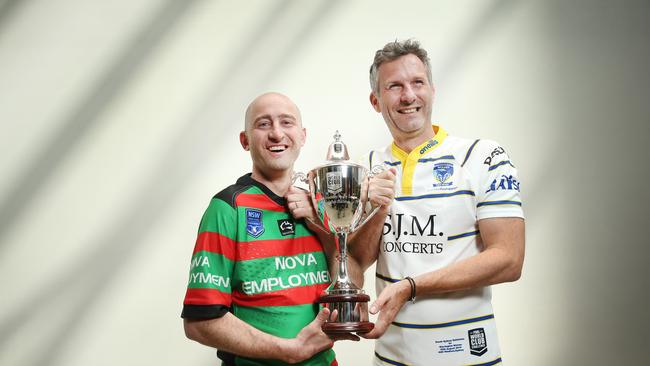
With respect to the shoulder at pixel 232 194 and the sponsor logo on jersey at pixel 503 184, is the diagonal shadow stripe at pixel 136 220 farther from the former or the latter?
the sponsor logo on jersey at pixel 503 184

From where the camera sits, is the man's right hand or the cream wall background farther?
the cream wall background

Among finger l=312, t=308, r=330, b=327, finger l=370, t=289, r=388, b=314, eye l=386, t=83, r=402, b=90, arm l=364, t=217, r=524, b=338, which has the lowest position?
finger l=312, t=308, r=330, b=327

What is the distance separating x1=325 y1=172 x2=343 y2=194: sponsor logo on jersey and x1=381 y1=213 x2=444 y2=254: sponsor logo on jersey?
24 cm

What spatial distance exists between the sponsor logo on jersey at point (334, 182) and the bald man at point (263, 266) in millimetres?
75

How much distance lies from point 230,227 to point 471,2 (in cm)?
195

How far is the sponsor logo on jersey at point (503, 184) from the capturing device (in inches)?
60.8

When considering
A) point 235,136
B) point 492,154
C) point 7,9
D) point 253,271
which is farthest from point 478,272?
point 7,9

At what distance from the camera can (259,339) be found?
1.29 meters

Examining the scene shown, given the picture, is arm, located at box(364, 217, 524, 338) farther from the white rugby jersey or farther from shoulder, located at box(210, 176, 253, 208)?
shoulder, located at box(210, 176, 253, 208)

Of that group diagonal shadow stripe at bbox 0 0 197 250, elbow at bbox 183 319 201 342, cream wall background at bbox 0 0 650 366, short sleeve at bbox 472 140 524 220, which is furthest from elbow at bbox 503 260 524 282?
diagonal shadow stripe at bbox 0 0 197 250

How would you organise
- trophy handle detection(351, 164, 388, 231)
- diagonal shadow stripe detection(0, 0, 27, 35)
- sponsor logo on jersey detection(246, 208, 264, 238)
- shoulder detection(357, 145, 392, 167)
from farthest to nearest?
1. diagonal shadow stripe detection(0, 0, 27, 35)
2. shoulder detection(357, 145, 392, 167)
3. trophy handle detection(351, 164, 388, 231)
4. sponsor logo on jersey detection(246, 208, 264, 238)

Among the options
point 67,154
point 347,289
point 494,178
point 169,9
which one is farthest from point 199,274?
point 169,9

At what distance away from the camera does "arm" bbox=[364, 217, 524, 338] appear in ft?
4.69

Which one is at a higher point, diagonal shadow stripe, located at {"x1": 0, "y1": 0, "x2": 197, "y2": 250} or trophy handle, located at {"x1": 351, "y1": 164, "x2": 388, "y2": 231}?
diagonal shadow stripe, located at {"x1": 0, "y1": 0, "x2": 197, "y2": 250}
